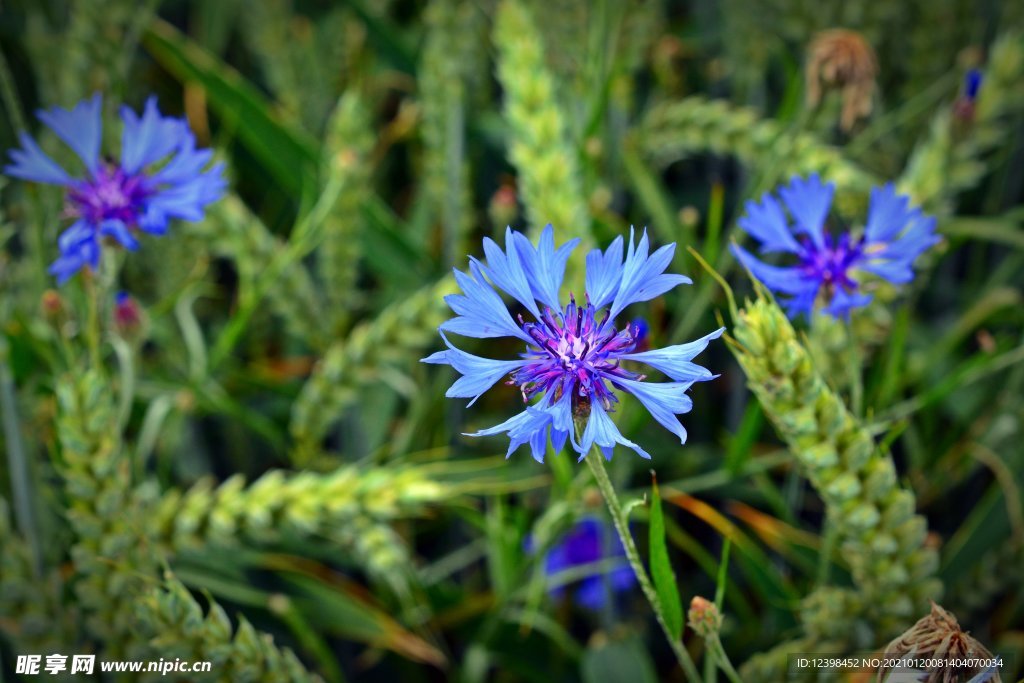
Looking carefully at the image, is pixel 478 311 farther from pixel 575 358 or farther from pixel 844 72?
pixel 844 72

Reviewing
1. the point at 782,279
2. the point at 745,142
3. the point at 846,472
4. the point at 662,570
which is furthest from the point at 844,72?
the point at 662,570

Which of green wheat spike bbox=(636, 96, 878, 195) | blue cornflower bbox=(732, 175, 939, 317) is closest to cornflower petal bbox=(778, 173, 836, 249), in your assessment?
blue cornflower bbox=(732, 175, 939, 317)

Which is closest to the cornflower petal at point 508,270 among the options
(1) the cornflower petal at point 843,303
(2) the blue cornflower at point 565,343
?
(2) the blue cornflower at point 565,343

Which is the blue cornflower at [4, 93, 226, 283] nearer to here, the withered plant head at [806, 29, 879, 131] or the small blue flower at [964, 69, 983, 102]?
the withered plant head at [806, 29, 879, 131]

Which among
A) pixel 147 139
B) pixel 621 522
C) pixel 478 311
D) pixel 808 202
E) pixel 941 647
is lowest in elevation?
pixel 941 647

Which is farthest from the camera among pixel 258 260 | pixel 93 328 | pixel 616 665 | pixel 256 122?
pixel 256 122

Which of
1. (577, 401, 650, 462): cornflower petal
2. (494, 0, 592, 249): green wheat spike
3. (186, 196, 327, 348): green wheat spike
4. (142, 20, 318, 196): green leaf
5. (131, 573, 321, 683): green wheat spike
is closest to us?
(577, 401, 650, 462): cornflower petal

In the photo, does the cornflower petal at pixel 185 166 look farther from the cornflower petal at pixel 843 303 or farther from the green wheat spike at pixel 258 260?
the cornflower petal at pixel 843 303
